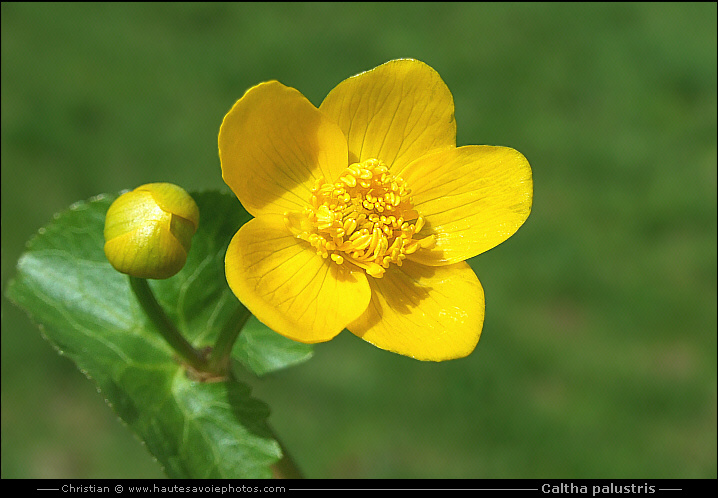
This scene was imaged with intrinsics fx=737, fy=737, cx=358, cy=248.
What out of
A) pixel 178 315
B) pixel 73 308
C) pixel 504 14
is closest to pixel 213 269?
pixel 178 315

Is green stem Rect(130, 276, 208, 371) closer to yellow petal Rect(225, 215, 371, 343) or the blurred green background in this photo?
yellow petal Rect(225, 215, 371, 343)

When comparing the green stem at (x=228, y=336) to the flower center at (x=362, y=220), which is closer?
the green stem at (x=228, y=336)

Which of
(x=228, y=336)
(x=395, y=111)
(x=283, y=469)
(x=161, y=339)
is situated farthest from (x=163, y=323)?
(x=395, y=111)

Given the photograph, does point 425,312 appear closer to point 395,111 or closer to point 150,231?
point 395,111

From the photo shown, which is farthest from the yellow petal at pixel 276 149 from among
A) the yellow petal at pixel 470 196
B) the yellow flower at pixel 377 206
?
the yellow petal at pixel 470 196

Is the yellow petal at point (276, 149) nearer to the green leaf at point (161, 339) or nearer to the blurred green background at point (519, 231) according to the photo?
the green leaf at point (161, 339)

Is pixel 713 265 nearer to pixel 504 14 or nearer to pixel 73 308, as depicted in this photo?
pixel 504 14

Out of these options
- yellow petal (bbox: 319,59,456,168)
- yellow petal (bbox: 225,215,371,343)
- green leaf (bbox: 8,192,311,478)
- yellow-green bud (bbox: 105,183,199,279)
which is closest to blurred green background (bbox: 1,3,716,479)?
green leaf (bbox: 8,192,311,478)
